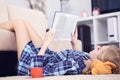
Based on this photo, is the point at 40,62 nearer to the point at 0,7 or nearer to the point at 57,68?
the point at 57,68

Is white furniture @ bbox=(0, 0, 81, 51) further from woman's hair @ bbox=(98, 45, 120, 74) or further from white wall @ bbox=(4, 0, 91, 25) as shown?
woman's hair @ bbox=(98, 45, 120, 74)

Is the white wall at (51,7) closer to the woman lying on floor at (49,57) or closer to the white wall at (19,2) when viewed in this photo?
the white wall at (19,2)

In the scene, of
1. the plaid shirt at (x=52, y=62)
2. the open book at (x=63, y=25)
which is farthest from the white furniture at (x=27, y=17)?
the open book at (x=63, y=25)

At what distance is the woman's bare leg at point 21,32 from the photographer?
1.90 metres

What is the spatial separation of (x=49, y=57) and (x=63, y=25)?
0.38 m

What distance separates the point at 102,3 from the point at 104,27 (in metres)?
0.38

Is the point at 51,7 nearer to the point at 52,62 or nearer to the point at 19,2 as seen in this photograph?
the point at 19,2

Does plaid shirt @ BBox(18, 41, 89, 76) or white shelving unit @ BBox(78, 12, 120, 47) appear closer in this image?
plaid shirt @ BBox(18, 41, 89, 76)

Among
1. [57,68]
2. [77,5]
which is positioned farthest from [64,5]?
[57,68]

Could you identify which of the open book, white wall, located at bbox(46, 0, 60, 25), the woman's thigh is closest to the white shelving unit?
white wall, located at bbox(46, 0, 60, 25)

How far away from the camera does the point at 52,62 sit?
5.93ft

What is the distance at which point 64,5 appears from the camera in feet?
12.4

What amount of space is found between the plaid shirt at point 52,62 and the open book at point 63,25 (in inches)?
9.2

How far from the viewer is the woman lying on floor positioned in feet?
5.68
